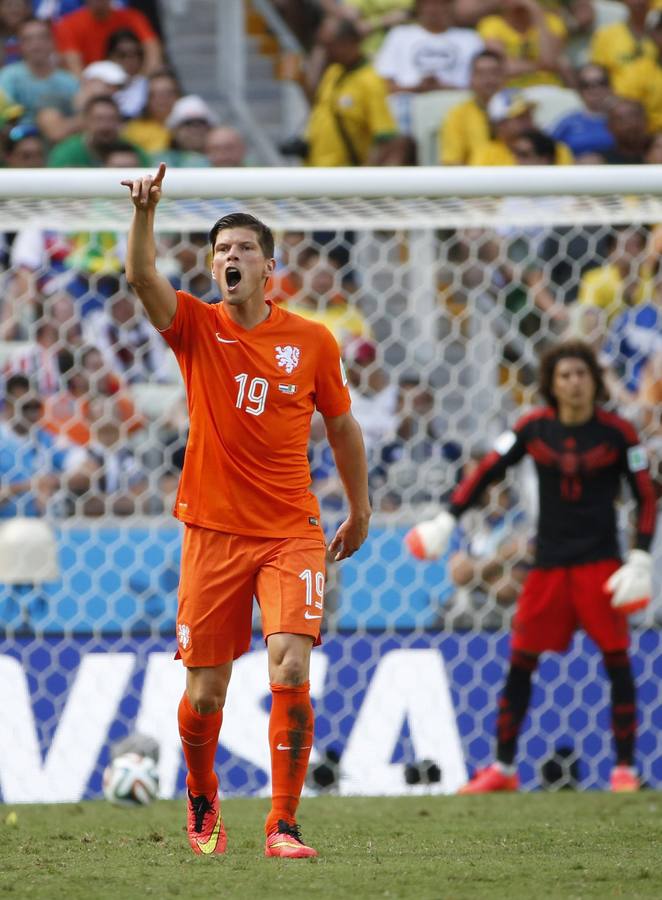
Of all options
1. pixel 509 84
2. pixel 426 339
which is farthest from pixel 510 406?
pixel 509 84

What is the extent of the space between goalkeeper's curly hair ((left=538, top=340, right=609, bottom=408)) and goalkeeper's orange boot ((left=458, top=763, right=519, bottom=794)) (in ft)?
5.22

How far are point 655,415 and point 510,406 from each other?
0.94m

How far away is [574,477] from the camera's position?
633cm

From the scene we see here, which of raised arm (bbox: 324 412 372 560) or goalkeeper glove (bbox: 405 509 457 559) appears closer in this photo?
raised arm (bbox: 324 412 372 560)

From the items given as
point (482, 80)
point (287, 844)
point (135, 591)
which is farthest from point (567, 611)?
point (482, 80)

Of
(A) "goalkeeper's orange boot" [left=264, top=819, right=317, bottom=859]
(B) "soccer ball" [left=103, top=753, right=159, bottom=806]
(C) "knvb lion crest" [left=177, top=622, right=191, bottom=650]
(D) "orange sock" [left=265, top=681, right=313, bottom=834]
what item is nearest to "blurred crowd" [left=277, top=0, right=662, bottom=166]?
(B) "soccer ball" [left=103, top=753, right=159, bottom=806]

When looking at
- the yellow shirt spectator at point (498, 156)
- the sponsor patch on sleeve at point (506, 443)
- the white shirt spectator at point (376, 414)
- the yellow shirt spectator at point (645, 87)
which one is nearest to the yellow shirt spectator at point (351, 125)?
the yellow shirt spectator at point (498, 156)

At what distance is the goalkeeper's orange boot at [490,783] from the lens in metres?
6.11

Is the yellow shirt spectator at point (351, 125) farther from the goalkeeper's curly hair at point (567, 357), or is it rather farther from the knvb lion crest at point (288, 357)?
the knvb lion crest at point (288, 357)

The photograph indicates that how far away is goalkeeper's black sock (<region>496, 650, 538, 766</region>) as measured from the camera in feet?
20.2

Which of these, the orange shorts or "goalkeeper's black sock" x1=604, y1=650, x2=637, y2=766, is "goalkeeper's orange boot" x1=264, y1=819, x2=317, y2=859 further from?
"goalkeeper's black sock" x1=604, y1=650, x2=637, y2=766

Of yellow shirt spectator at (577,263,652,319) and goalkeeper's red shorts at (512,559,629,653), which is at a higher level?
yellow shirt spectator at (577,263,652,319)

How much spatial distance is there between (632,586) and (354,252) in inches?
111

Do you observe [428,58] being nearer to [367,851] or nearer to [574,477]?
[574,477]
